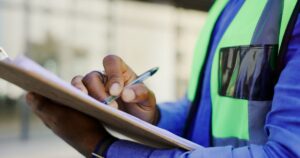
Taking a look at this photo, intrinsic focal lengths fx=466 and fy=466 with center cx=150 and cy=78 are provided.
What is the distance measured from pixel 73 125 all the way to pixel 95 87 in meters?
0.11

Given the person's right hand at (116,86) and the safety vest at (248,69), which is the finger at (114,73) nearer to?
the person's right hand at (116,86)

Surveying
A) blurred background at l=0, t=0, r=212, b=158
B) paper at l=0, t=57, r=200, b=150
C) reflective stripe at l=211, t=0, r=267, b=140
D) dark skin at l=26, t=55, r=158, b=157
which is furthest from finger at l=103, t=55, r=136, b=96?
blurred background at l=0, t=0, r=212, b=158

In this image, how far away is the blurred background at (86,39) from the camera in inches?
313

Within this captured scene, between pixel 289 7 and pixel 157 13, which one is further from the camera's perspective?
pixel 157 13

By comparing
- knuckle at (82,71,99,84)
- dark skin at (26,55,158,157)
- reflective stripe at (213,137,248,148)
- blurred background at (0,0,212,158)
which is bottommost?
blurred background at (0,0,212,158)

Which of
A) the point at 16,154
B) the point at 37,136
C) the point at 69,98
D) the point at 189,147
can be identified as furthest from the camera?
the point at 37,136

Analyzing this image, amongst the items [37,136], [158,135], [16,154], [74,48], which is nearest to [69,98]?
[158,135]

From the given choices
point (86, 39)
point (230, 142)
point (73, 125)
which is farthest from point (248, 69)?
point (86, 39)

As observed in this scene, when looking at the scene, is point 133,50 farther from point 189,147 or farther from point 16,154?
point 189,147

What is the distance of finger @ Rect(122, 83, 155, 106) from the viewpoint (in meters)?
1.02

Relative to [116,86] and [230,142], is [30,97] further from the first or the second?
[230,142]

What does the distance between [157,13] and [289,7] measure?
338 inches

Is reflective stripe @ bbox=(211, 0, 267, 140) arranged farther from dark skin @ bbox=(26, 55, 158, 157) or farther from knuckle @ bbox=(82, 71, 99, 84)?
knuckle @ bbox=(82, 71, 99, 84)

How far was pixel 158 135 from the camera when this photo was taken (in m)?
0.88
